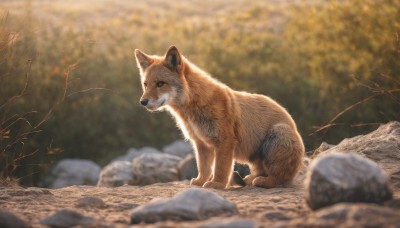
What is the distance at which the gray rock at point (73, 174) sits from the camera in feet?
41.9

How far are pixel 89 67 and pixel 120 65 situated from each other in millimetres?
1304

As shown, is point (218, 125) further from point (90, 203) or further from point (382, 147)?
point (382, 147)

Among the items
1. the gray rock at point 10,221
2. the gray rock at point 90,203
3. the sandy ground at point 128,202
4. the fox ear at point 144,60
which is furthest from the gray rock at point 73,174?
the gray rock at point 10,221

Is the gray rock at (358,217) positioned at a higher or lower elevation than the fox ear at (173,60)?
lower

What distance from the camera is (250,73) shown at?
16.6 metres

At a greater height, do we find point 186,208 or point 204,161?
point 186,208

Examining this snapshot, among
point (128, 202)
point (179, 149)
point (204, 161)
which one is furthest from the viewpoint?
point (179, 149)

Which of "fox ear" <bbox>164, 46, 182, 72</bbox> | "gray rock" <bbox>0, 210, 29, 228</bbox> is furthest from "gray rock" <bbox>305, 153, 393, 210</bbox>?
"fox ear" <bbox>164, 46, 182, 72</bbox>

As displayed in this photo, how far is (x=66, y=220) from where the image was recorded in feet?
16.1

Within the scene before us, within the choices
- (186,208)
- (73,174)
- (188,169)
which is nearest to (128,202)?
(186,208)

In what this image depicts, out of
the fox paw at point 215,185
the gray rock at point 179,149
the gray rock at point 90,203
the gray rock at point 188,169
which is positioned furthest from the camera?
the gray rock at point 179,149

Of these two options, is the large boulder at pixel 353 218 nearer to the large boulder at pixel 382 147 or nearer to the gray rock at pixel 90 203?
the gray rock at pixel 90 203

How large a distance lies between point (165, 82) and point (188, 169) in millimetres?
3677

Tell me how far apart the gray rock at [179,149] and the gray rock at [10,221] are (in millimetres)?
9714
